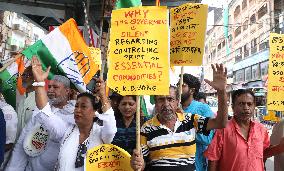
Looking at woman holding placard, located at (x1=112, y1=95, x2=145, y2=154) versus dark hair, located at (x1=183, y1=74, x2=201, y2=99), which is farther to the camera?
dark hair, located at (x1=183, y1=74, x2=201, y2=99)

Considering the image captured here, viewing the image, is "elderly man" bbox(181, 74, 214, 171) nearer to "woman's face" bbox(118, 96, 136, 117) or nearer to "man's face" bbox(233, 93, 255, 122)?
"man's face" bbox(233, 93, 255, 122)

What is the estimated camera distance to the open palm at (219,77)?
2.99m

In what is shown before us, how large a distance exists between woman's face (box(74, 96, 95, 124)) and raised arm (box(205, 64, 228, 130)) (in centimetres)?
105

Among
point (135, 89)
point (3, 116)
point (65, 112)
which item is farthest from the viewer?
point (65, 112)

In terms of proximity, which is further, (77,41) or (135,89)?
(77,41)

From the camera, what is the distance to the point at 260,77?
3206 centimetres

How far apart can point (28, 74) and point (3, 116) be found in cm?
89

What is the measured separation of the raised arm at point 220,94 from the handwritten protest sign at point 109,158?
81cm

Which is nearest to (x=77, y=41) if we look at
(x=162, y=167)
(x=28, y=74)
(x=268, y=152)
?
(x=28, y=74)

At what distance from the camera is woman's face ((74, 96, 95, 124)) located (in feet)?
9.74

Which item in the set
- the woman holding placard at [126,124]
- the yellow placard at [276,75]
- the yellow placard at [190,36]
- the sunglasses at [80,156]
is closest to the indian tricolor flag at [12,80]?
the woman holding placard at [126,124]

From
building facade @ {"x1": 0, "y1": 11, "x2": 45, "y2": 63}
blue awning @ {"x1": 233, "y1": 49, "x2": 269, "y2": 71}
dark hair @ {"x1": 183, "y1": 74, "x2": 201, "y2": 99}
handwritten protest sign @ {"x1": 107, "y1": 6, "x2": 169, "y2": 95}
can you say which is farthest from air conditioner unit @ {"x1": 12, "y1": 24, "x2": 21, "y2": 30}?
handwritten protest sign @ {"x1": 107, "y1": 6, "x2": 169, "y2": 95}

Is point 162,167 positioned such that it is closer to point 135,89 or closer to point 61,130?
point 135,89

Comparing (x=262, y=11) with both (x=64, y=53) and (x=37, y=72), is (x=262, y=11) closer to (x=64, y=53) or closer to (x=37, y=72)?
(x=64, y=53)
